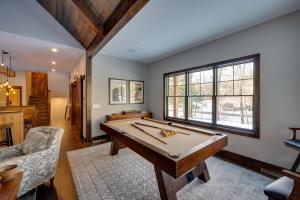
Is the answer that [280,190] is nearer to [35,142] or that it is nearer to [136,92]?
[35,142]

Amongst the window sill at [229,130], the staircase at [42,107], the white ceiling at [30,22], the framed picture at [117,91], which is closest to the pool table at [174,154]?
the window sill at [229,130]

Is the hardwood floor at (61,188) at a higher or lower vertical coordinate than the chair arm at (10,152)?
lower

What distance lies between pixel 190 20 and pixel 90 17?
6.45ft

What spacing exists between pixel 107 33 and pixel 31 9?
2357 mm

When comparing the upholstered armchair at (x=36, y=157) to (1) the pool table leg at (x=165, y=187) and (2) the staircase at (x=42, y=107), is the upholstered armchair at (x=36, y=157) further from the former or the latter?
(2) the staircase at (x=42, y=107)

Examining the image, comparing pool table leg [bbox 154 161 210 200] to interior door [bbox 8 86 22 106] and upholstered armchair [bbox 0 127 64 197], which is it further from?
interior door [bbox 8 86 22 106]

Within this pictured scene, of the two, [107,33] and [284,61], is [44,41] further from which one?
[284,61]

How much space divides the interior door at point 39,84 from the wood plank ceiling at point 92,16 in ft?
18.8

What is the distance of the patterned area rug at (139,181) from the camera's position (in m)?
1.77

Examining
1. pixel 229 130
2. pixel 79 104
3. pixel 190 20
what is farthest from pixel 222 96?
pixel 79 104

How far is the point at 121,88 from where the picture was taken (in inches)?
183

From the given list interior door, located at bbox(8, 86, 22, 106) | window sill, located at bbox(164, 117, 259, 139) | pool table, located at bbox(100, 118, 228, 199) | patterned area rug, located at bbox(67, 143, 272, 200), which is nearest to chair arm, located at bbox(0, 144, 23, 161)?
Result: patterned area rug, located at bbox(67, 143, 272, 200)

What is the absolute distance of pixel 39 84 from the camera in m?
7.57

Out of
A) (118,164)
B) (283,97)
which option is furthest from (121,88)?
(283,97)
